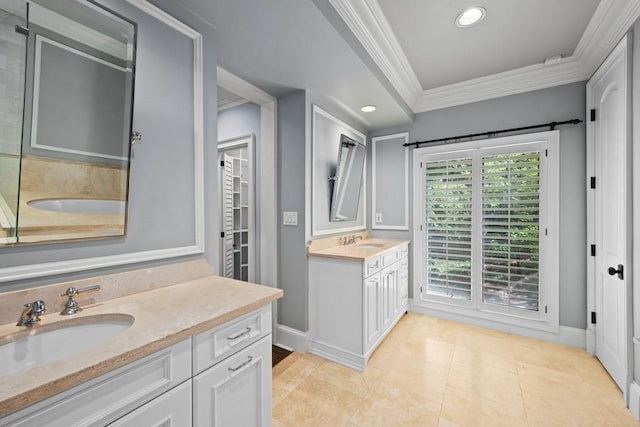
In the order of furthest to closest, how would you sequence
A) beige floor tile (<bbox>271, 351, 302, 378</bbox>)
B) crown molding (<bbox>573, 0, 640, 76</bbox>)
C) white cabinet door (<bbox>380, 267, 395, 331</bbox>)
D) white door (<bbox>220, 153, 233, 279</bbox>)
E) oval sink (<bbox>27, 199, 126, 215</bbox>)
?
white door (<bbox>220, 153, 233, 279</bbox>), white cabinet door (<bbox>380, 267, 395, 331</bbox>), beige floor tile (<bbox>271, 351, 302, 378</bbox>), crown molding (<bbox>573, 0, 640, 76</bbox>), oval sink (<bbox>27, 199, 126, 215</bbox>)

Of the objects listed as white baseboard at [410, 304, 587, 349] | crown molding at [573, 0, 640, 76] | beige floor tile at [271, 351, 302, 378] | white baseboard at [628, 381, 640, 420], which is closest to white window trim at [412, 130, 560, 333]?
white baseboard at [410, 304, 587, 349]

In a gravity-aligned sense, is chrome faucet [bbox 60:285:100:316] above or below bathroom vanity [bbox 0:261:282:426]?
above

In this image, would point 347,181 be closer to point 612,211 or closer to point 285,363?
point 285,363

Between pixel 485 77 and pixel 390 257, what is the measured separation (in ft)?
6.76

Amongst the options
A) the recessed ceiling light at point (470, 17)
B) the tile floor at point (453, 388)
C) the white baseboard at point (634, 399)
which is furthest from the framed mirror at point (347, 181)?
the white baseboard at point (634, 399)

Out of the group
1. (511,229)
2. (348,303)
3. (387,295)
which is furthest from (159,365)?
(511,229)

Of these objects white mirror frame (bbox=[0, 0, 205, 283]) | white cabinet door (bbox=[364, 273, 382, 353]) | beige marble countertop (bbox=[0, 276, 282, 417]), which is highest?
white mirror frame (bbox=[0, 0, 205, 283])

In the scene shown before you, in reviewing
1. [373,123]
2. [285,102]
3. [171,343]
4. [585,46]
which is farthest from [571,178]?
[171,343]

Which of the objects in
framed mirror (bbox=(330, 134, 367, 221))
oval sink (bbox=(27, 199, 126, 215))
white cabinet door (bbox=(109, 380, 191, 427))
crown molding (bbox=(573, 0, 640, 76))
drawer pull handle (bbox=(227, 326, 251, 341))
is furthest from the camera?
framed mirror (bbox=(330, 134, 367, 221))

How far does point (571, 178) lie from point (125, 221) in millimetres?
3451

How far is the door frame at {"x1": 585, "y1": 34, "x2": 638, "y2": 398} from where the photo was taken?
5.78 feet

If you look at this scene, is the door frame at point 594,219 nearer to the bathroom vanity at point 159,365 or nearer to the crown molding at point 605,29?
the crown molding at point 605,29

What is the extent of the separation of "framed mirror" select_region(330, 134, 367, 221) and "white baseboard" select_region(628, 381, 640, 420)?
92.8 inches

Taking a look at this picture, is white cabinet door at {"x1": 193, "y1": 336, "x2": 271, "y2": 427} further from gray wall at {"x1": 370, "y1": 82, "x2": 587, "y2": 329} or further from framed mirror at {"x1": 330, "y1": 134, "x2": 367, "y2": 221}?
gray wall at {"x1": 370, "y1": 82, "x2": 587, "y2": 329}
